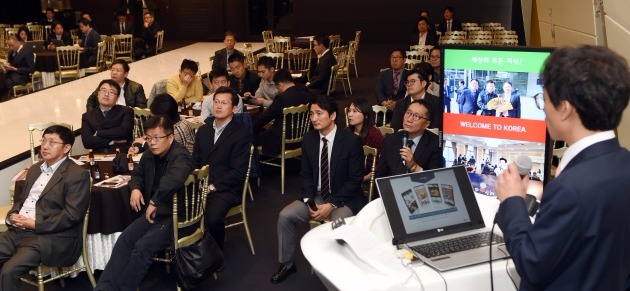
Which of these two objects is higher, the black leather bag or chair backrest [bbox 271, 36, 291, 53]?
chair backrest [bbox 271, 36, 291, 53]

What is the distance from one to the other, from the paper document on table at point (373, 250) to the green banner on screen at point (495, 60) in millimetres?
957

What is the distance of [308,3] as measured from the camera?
18281 mm

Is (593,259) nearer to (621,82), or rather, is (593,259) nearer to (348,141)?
(621,82)

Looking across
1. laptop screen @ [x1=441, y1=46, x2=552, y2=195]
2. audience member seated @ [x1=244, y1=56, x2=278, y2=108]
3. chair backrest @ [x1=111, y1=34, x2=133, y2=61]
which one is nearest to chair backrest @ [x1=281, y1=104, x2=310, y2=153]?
audience member seated @ [x1=244, y1=56, x2=278, y2=108]

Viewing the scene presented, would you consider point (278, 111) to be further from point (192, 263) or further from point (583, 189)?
point (583, 189)

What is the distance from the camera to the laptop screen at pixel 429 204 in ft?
8.75

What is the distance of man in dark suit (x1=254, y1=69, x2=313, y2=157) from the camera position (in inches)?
267

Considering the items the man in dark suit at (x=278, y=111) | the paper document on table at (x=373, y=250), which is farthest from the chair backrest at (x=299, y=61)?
the paper document on table at (x=373, y=250)

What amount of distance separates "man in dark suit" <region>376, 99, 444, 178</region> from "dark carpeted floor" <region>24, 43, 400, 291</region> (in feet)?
3.07

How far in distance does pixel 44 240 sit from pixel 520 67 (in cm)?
294

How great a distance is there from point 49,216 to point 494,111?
8.99 feet

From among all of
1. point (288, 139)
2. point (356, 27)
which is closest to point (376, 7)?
point (356, 27)

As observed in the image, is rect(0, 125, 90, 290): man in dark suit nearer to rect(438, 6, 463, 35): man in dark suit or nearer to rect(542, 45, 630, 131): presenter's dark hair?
rect(542, 45, 630, 131): presenter's dark hair

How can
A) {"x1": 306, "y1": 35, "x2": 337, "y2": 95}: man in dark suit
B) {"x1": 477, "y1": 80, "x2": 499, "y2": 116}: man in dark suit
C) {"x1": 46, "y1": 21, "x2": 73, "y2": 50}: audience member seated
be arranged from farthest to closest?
1. {"x1": 46, "y1": 21, "x2": 73, "y2": 50}: audience member seated
2. {"x1": 306, "y1": 35, "x2": 337, "y2": 95}: man in dark suit
3. {"x1": 477, "y1": 80, "x2": 499, "y2": 116}: man in dark suit
